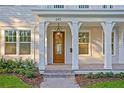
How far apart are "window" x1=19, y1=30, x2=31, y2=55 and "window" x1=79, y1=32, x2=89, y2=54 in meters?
3.50

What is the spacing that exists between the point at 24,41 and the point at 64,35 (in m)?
2.78

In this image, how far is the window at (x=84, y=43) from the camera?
18797 mm

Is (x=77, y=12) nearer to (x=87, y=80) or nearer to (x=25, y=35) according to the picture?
(x=87, y=80)

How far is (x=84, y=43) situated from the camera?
740 inches

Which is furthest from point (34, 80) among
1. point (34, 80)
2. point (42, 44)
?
point (42, 44)

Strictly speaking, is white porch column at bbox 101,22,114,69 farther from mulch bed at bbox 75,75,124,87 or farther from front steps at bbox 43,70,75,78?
front steps at bbox 43,70,75,78

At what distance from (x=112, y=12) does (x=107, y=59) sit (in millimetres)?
2711

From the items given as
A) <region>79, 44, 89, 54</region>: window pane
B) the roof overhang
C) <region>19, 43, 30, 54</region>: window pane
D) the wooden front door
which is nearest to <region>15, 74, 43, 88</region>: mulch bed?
the roof overhang

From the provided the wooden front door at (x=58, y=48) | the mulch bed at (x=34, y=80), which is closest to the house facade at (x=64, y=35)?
the wooden front door at (x=58, y=48)

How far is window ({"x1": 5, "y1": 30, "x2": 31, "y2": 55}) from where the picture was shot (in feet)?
58.9

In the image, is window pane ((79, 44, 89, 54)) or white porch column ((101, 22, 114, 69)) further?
window pane ((79, 44, 89, 54))

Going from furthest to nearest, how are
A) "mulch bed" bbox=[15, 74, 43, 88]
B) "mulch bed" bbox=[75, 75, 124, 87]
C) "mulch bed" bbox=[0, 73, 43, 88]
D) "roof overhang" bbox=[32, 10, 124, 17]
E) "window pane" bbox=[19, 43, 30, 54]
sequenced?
"window pane" bbox=[19, 43, 30, 54] → "roof overhang" bbox=[32, 10, 124, 17] → "mulch bed" bbox=[75, 75, 124, 87] → "mulch bed" bbox=[15, 74, 43, 88] → "mulch bed" bbox=[0, 73, 43, 88]

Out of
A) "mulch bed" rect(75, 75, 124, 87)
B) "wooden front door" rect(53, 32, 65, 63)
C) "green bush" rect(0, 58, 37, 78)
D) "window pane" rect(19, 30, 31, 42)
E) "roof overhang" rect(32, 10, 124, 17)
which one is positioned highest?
"roof overhang" rect(32, 10, 124, 17)
